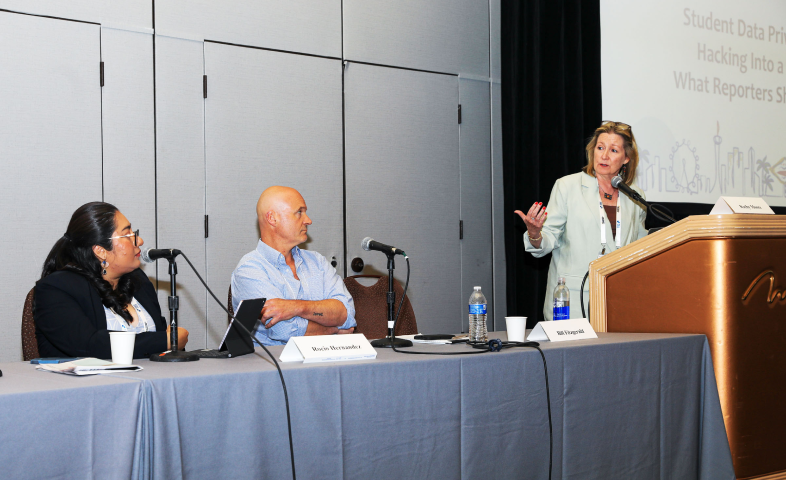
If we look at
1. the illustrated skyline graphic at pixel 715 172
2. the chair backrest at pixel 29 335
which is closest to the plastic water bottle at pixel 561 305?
the illustrated skyline graphic at pixel 715 172

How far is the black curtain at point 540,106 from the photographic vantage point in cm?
404

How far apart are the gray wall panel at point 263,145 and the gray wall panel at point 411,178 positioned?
11 centimetres

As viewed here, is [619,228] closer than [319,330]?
No

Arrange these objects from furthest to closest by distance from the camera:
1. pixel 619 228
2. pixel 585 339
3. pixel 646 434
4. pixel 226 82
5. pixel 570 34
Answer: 1. pixel 570 34
2. pixel 226 82
3. pixel 619 228
4. pixel 585 339
5. pixel 646 434

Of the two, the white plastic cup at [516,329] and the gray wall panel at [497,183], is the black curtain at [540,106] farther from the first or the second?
the white plastic cup at [516,329]

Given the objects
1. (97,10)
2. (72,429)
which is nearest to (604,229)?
(72,429)

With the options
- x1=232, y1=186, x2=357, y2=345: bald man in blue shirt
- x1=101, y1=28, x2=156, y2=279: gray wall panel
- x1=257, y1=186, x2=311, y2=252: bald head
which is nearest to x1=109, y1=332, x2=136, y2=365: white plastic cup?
x1=232, y1=186, x2=357, y2=345: bald man in blue shirt

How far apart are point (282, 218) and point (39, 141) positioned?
117cm

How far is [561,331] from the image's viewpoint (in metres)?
2.08

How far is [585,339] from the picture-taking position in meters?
2.10

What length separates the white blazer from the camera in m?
2.99

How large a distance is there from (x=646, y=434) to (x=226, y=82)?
2.48 m

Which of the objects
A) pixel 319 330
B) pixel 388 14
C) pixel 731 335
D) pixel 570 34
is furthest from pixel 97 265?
pixel 570 34

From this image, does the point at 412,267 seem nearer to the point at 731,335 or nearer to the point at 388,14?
the point at 388,14
